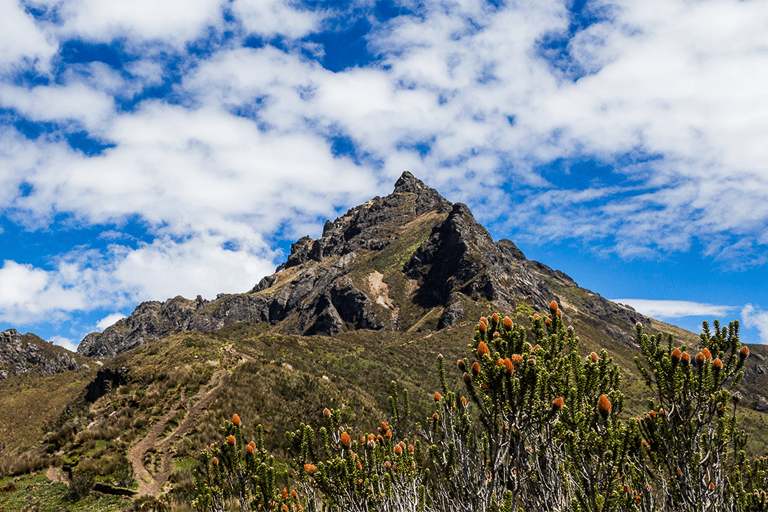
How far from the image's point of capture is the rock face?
3915 inches

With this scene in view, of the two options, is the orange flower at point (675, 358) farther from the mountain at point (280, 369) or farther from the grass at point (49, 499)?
the grass at point (49, 499)

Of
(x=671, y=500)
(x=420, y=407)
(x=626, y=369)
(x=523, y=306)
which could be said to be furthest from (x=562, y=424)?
(x=523, y=306)

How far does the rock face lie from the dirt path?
6843 centimetres

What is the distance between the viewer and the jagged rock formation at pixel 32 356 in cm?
5828

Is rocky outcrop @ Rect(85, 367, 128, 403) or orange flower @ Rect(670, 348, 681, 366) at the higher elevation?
orange flower @ Rect(670, 348, 681, 366)

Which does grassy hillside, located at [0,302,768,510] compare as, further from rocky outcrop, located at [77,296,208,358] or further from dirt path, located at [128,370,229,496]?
rocky outcrop, located at [77,296,208,358]

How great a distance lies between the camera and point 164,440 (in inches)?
590

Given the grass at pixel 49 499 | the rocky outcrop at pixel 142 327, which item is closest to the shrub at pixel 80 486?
the grass at pixel 49 499

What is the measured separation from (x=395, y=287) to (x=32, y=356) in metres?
84.7

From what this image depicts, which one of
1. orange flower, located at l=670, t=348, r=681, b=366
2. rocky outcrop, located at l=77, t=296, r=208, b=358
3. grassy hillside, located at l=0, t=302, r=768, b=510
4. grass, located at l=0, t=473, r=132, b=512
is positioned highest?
rocky outcrop, located at l=77, t=296, r=208, b=358

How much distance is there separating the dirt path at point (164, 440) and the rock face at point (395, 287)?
68.4 m

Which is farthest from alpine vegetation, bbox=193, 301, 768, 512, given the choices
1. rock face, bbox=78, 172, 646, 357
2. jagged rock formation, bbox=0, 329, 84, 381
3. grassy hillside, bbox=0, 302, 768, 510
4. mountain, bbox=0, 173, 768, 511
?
rock face, bbox=78, 172, 646, 357

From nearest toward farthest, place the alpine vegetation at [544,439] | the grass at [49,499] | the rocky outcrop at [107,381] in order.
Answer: the alpine vegetation at [544,439], the grass at [49,499], the rocky outcrop at [107,381]

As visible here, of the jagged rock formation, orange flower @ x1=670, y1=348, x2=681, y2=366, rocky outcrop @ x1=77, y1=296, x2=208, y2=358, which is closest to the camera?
orange flower @ x1=670, y1=348, x2=681, y2=366
